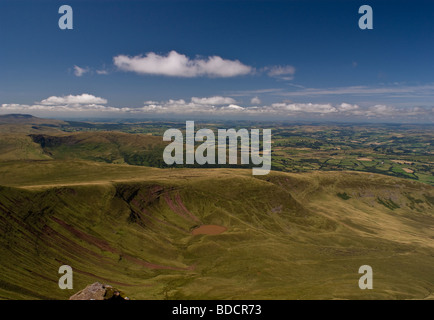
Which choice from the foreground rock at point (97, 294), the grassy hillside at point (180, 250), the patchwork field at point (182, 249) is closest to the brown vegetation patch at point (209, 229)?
the patchwork field at point (182, 249)

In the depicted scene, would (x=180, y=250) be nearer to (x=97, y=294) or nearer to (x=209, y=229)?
(x=209, y=229)

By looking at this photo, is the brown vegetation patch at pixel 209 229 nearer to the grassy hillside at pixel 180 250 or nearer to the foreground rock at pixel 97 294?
the grassy hillside at pixel 180 250

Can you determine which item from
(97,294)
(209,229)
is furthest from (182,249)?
(97,294)

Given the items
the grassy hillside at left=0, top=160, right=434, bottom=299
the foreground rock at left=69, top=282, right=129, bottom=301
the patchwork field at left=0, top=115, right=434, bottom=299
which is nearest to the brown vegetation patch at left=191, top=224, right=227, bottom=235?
the patchwork field at left=0, top=115, right=434, bottom=299

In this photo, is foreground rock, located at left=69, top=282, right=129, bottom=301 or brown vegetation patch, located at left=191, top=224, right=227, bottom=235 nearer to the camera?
foreground rock, located at left=69, top=282, right=129, bottom=301

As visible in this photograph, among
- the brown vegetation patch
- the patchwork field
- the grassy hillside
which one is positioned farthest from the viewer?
the brown vegetation patch

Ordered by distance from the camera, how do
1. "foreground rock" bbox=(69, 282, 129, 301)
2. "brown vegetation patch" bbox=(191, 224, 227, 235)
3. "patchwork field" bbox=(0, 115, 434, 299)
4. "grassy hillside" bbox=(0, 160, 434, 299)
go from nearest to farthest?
"foreground rock" bbox=(69, 282, 129, 301)
"patchwork field" bbox=(0, 115, 434, 299)
"grassy hillside" bbox=(0, 160, 434, 299)
"brown vegetation patch" bbox=(191, 224, 227, 235)

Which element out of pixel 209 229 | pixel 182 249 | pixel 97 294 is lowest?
pixel 182 249

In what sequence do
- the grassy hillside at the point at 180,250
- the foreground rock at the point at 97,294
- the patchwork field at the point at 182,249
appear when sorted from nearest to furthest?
1. the foreground rock at the point at 97,294
2. the patchwork field at the point at 182,249
3. the grassy hillside at the point at 180,250

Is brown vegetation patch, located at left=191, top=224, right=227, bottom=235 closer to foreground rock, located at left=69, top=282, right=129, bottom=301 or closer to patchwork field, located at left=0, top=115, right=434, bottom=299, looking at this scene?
patchwork field, located at left=0, top=115, right=434, bottom=299

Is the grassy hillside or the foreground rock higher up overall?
the foreground rock

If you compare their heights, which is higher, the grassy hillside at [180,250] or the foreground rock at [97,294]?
the foreground rock at [97,294]
